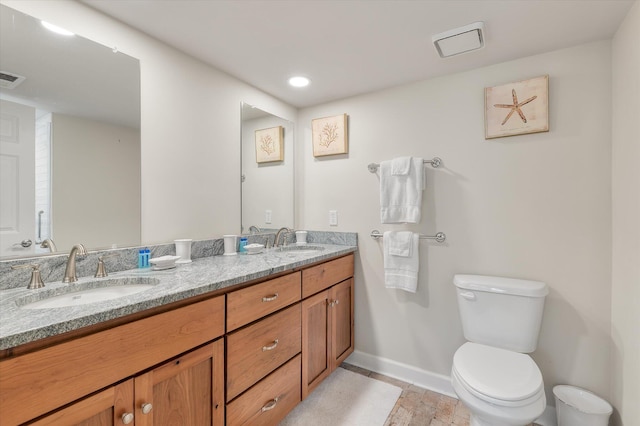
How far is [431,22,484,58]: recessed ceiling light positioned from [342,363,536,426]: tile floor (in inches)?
84.2

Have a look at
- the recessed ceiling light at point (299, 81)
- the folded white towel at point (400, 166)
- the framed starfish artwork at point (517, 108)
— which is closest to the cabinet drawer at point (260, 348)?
the folded white towel at point (400, 166)

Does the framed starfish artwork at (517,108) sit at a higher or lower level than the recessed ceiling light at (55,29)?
lower

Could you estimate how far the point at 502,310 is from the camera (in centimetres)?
164

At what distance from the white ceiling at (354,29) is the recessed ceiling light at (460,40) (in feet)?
0.13

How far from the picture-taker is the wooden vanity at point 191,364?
0.75 m

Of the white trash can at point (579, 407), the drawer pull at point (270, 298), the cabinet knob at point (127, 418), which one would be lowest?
the white trash can at point (579, 407)

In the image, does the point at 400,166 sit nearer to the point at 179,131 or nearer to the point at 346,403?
the point at 179,131

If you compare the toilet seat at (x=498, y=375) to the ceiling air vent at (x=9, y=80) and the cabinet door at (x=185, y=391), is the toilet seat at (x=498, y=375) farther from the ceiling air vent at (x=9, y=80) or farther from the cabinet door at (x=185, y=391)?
the ceiling air vent at (x=9, y=80)

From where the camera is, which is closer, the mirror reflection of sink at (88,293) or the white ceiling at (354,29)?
the mirror reflection of sink at (88,293)

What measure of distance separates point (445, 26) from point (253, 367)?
75.9 inches

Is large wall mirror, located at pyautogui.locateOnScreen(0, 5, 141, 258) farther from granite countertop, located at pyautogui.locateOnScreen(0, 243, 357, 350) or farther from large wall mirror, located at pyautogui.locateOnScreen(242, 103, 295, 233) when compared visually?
large wall mirror, located at pyautogui.locateOnScreen(242, 103, 295, 233)

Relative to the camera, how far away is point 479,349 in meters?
1.58

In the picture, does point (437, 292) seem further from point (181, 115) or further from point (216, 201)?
point (181, 115)

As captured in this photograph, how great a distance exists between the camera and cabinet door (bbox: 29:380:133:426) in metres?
0.77
